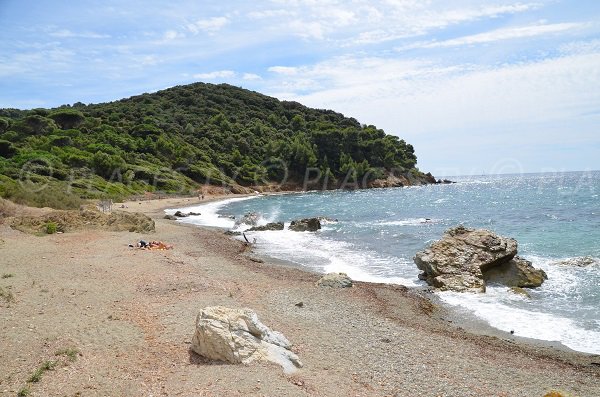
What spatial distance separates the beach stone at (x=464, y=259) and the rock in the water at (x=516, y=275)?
262 mm

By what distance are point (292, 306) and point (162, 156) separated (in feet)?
288

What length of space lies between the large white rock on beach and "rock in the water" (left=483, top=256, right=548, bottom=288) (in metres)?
12.3

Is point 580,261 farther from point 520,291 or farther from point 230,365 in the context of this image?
point 230,365

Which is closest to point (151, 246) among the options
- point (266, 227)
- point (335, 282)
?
point (335, 282)

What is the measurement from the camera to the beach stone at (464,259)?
18797mm

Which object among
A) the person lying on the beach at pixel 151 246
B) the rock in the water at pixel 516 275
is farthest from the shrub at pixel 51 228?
the rock in the water at pixel 516 275

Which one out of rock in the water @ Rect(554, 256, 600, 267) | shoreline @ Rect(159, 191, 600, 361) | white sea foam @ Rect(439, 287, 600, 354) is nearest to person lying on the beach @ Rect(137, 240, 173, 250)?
shoreline @ Rect(159, 191, 600, 361)

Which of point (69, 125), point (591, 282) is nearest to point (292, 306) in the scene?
point (591, 282)

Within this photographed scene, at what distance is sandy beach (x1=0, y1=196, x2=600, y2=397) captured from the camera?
8.88 metres

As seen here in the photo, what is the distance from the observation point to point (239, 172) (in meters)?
106

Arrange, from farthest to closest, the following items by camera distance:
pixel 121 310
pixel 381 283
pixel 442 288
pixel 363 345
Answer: pixel 381 283
pixel 442 288
pixel 121 310
pixel 363 345

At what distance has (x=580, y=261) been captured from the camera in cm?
2245

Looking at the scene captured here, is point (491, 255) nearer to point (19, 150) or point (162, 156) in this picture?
point (19, 150)

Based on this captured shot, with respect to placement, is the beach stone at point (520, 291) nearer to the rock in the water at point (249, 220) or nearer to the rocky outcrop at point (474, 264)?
the rocky outcrop at point (474, 264)
